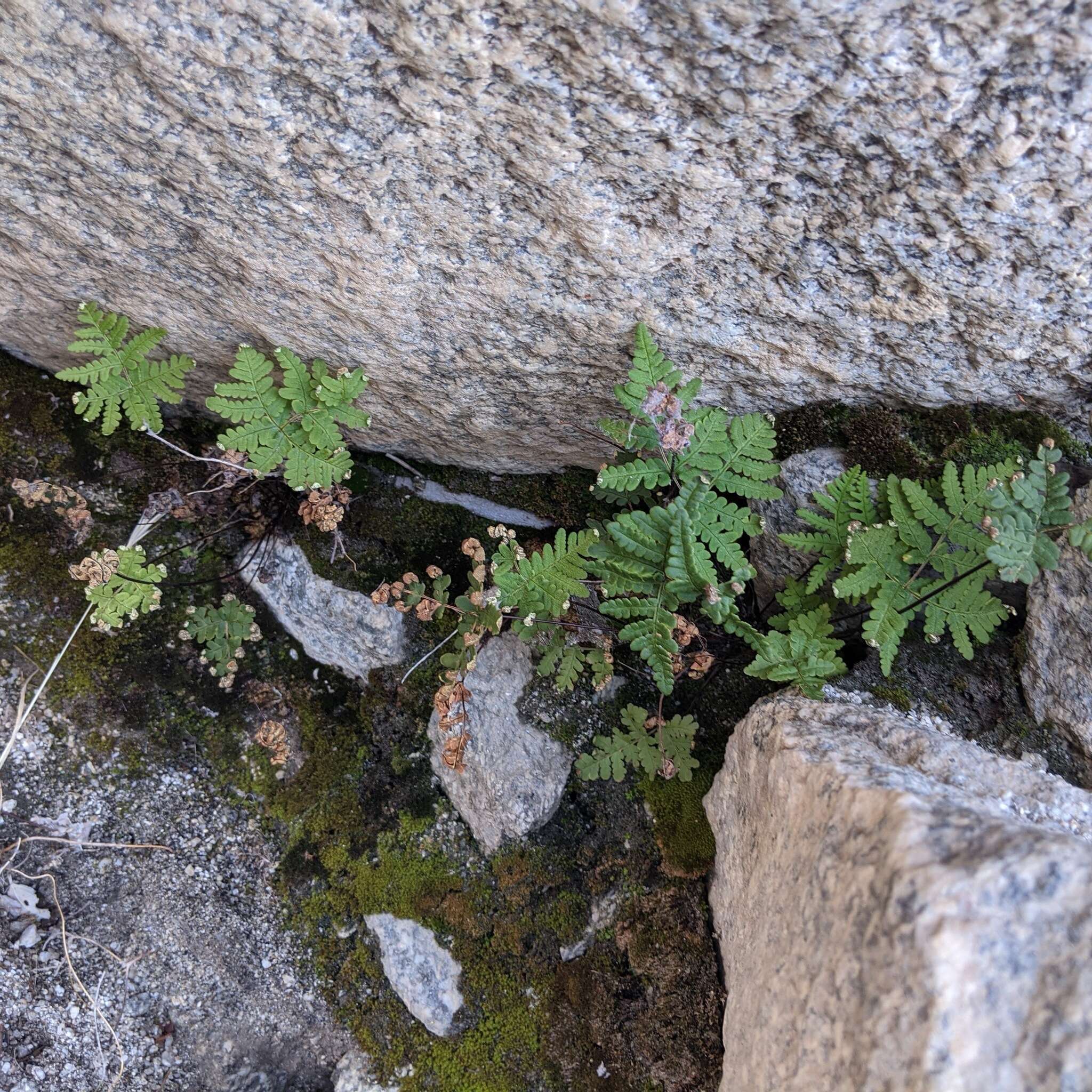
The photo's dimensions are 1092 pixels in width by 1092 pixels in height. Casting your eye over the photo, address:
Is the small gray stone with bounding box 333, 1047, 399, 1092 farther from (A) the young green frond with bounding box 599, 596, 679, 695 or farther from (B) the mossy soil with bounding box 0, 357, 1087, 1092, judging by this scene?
(A) the young green frond with bounding box 599, 596, 679, 695

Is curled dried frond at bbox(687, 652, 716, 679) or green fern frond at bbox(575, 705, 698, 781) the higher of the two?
curled dried frond at bbox(687, 652, 716, 679)

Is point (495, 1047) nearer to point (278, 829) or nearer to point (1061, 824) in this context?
point (278, 829)

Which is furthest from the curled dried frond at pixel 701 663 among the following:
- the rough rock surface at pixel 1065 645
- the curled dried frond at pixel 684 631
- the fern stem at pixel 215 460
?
the fern stem at pixel 215 460

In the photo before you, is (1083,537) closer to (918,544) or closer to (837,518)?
(918,544)

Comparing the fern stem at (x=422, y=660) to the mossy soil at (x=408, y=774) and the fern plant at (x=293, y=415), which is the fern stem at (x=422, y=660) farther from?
the fern plant at (x=293, y=415)

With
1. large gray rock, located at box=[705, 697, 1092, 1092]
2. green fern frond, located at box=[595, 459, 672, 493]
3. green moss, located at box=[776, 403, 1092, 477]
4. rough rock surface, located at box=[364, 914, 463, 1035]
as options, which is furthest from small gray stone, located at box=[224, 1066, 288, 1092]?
green moss, located at box=[776, 403, 1092, 477]

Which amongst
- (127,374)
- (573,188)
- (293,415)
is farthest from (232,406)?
(573,188)

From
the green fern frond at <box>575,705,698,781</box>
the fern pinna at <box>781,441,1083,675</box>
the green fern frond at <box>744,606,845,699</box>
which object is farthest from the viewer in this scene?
the green fern frond at <box>575,705,698,781</box>
